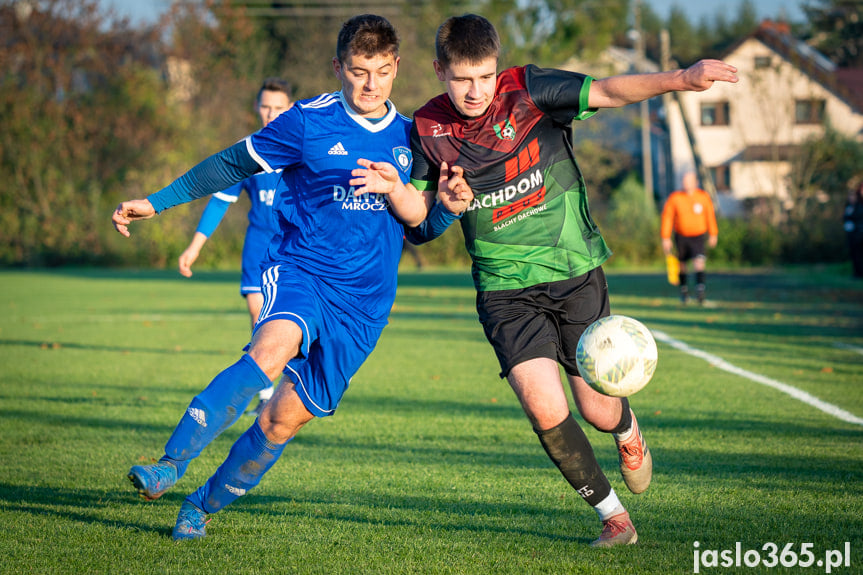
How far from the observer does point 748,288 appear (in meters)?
20.3

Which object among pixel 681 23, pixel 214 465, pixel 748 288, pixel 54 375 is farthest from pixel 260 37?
pixel 681 23

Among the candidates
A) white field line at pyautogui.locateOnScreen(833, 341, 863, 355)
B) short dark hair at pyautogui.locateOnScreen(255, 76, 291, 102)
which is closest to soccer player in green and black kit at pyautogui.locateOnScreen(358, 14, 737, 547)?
short dark hair at pyautogui.locateOnScreen(255, 76, 291, 102)

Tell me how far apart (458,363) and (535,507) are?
5.47m

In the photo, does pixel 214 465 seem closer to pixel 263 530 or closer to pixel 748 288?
pixel 263 530

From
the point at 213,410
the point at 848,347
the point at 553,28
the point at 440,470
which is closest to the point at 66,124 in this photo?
the point at 553,28

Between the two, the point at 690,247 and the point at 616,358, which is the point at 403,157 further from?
the point at 690,247

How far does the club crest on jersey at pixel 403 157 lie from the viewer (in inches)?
167

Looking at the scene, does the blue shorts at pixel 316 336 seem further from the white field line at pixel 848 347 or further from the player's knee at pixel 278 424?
the white field line at pixel 848 347

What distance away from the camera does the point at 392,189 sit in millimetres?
3936

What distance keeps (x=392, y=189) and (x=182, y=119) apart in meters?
35.3

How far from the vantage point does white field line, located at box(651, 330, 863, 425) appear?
6870 millimetres

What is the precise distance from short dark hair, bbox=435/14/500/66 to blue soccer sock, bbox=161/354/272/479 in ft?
5.47

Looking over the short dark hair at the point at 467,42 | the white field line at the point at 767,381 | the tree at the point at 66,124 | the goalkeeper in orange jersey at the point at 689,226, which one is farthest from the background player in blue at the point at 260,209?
the tree at the point at 66,124

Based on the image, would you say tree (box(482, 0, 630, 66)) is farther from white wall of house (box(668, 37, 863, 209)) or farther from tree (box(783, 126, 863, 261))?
tree (box(783, 126, 863, 261))
